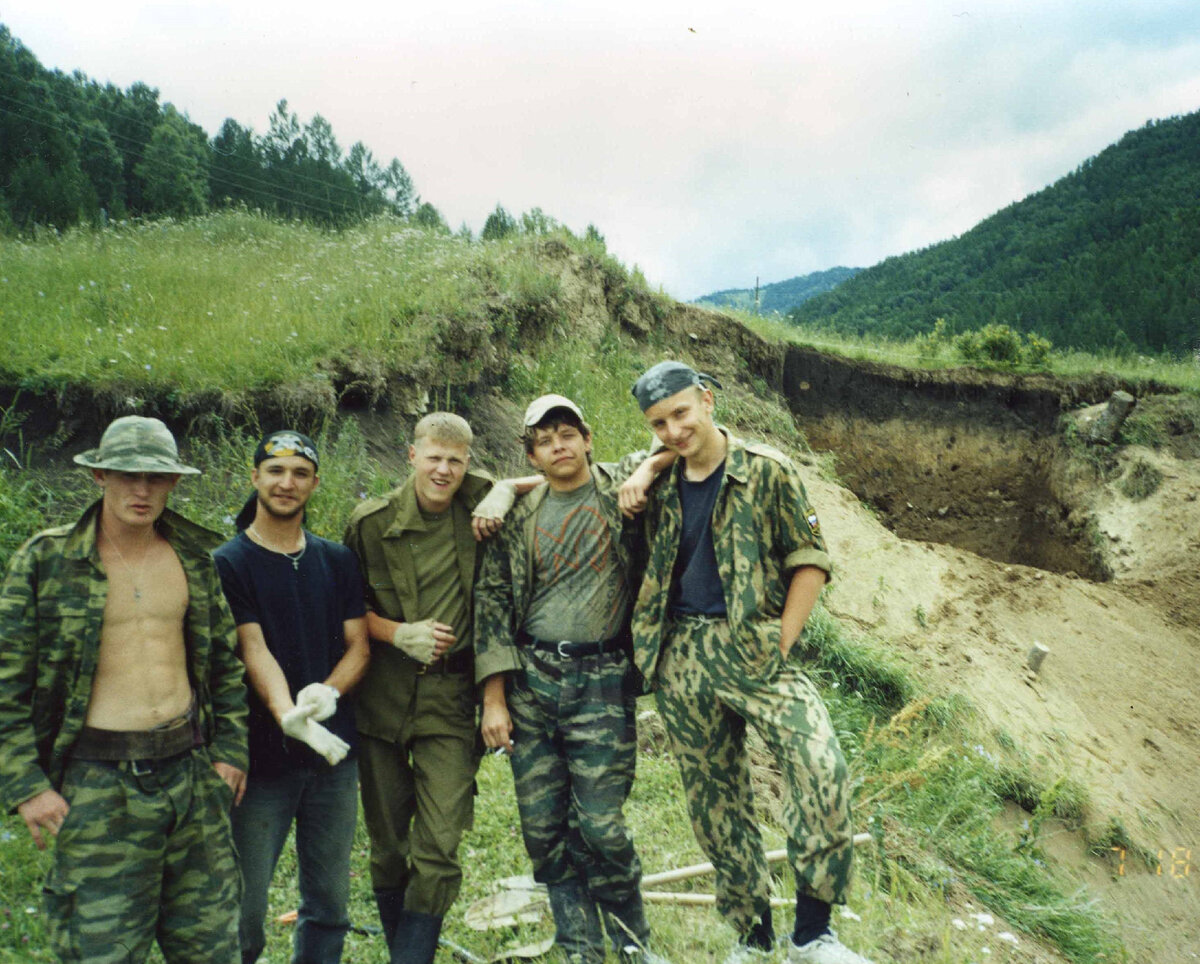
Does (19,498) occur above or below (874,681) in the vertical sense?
above

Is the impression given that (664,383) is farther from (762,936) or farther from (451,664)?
(762,936)

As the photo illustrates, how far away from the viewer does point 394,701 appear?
300 centimetres

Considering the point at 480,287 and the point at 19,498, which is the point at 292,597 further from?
the point at 480,287

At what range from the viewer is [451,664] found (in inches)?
122

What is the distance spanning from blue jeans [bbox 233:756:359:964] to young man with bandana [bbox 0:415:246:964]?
0.61ft

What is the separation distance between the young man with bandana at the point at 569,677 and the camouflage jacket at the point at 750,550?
0.16 m

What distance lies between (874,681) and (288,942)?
5.39 metres

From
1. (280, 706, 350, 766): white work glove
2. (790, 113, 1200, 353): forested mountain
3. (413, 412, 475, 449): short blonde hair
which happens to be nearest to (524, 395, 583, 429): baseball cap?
(413, 412, 475, 449): short blonde hair

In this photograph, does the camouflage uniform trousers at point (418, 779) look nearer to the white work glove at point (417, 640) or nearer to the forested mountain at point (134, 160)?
the white work glove at point (417, 640)

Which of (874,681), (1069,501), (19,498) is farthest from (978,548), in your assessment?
(19,498)

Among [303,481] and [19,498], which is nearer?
[303,481]

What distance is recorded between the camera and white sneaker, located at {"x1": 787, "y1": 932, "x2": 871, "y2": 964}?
2660mm

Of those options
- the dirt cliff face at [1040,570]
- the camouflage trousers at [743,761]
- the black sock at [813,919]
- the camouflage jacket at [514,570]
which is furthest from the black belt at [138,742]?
the dirt cliff face at [1040,570]

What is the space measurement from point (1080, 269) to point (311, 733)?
3747cm
